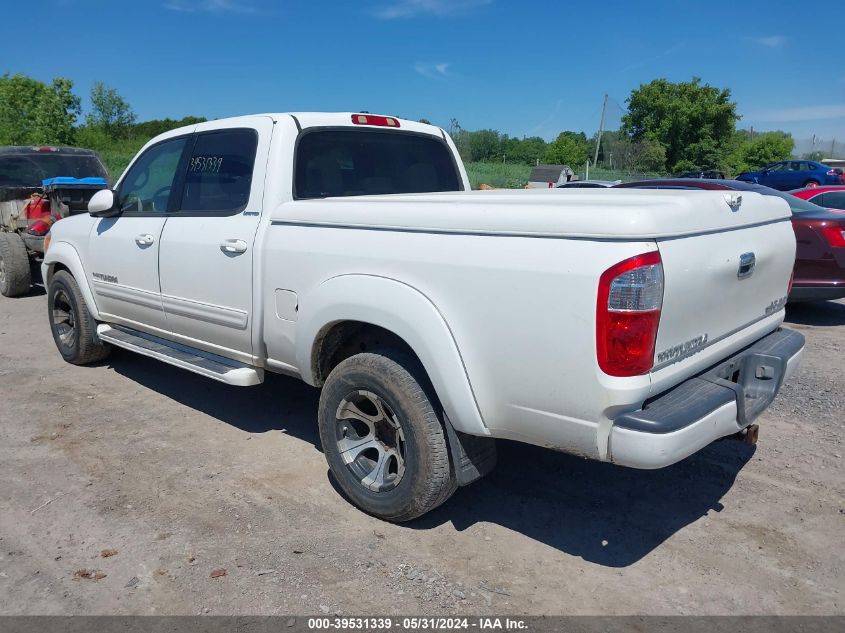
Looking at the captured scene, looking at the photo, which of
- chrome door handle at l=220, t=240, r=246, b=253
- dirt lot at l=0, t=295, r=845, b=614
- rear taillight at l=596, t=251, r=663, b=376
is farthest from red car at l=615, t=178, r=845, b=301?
rear taillight at l=596, t=251, r=663, b=376

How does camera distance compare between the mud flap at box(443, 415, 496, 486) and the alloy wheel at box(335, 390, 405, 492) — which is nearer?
the mud flap at box(443, 415, 496, 486)

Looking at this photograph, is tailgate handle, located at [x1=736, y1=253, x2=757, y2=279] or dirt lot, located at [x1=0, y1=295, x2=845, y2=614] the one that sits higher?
tailgate handle, located at [x1=736, y1=253, x2=757, y2=279]

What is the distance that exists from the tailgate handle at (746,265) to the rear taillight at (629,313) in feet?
2.41

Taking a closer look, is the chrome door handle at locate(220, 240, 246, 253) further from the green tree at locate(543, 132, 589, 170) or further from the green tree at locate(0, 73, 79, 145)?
the green tree at locate(543, 132, 589, 170)

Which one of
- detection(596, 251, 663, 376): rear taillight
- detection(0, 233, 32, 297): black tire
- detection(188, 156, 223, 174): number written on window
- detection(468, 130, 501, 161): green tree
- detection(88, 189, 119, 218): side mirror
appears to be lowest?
detection(0, 233, 32, 297): black tire

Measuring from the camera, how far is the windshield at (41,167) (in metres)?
10.0

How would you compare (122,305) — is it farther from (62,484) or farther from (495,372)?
(495,372)

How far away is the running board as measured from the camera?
401cm

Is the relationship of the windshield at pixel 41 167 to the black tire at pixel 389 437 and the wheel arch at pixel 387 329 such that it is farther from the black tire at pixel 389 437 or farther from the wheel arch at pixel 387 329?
the black tire at pixel 389 437

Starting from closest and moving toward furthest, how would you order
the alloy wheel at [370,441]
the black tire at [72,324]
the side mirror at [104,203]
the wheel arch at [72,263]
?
the alloy wheel at [370,441], the side mirror at [104,203], the wheel arch at [72,263], the black tire at [72,324]

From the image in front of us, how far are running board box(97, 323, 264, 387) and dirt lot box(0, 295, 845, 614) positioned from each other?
19.9 inches

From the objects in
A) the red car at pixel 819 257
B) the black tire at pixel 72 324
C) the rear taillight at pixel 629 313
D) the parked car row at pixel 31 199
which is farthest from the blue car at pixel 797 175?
the rear taillight at pixel 629 313

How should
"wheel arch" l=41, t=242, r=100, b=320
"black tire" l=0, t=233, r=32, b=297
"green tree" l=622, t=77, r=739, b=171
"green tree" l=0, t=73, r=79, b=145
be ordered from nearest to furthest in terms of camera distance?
"wheel arch" l=41, t=242, r=100, b=320 < "black tire" l=0, t=233, r=32, b=297 < "green tree" l=0, t=73, r=79, b=145 < "green tree" l=622, t=77, r=739, b=171

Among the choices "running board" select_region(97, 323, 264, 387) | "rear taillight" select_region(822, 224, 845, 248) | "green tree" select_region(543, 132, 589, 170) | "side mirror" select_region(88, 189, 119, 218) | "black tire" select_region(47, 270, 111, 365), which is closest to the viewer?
"running board" select_region(97, 323, 264, 387)
